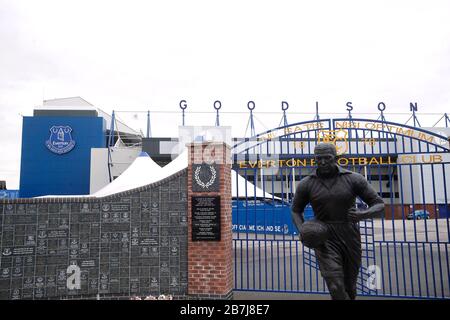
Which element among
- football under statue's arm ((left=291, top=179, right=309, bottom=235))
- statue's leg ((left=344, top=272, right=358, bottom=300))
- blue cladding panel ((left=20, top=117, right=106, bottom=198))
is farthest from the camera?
blue cladding panel ((left=20, top=117, right=106, bottom=198))

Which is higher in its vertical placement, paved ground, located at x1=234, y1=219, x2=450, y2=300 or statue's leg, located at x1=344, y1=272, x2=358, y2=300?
statue's leg, located at x1=344, y1=272, x2=358, y2=300

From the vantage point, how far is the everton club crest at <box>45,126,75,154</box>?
82.8 feet

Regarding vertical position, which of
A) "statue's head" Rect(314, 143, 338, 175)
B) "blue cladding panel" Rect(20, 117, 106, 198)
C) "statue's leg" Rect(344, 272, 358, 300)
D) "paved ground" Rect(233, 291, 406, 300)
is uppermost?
"blue cladding panel" Rect(20, 117, 106, 198)

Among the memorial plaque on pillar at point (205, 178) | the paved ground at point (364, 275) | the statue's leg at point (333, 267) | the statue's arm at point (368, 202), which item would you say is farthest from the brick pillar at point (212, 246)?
the statue's arm at point (368, 202)

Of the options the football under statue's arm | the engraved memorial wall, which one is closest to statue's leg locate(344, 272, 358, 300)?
the football under statue's arm

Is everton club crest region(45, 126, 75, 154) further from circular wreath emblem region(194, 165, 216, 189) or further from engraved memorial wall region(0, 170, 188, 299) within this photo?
circular wreath emblem region(194, 165, 216, 189)

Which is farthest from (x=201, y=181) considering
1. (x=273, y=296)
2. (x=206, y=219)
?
(x=273, y=296)

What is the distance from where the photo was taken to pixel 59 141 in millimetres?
25297

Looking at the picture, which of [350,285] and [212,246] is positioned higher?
[212,246]

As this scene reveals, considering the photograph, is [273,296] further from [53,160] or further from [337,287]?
[53,160]

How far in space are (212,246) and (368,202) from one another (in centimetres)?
339

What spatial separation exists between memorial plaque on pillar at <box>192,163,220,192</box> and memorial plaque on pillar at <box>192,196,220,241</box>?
181mm
